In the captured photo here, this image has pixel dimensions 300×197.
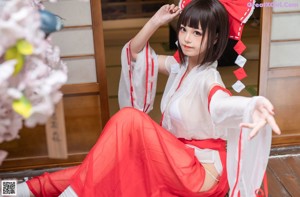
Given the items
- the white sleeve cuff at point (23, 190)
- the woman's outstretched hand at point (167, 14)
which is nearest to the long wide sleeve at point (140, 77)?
the woman's outstretched hand at point (167, 14)

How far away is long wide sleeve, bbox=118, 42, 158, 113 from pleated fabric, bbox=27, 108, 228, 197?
1.22 ft

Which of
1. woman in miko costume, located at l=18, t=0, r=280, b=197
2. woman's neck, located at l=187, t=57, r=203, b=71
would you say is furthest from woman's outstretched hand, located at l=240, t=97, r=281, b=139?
woman's neck, located at l=187, t=57, r=203, b=71

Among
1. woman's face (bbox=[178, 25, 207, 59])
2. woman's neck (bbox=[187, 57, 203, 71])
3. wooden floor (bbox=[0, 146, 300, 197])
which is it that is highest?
woman's face (bbox=[178, 25, 207, 59])

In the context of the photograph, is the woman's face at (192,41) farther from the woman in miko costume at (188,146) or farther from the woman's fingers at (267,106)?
the woman's fingers at (267,106)

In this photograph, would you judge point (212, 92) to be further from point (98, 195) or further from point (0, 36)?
point (0, 36)

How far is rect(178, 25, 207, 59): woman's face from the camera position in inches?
73.5

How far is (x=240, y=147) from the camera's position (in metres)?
1.68

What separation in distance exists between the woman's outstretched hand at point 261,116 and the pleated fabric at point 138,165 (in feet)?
1.64

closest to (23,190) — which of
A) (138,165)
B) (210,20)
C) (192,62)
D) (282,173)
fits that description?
(138,165)

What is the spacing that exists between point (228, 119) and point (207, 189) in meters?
0.36

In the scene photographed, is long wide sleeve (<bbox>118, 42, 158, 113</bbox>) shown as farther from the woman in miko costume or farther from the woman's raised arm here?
the woman in miko costume

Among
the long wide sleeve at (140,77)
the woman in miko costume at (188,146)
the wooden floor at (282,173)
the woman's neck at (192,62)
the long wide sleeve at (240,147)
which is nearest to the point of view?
the long wide sleeve at (240,147)

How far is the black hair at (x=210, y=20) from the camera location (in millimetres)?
1839

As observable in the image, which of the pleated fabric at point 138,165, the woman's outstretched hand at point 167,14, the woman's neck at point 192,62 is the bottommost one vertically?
the pleated fabric at point 138,165
